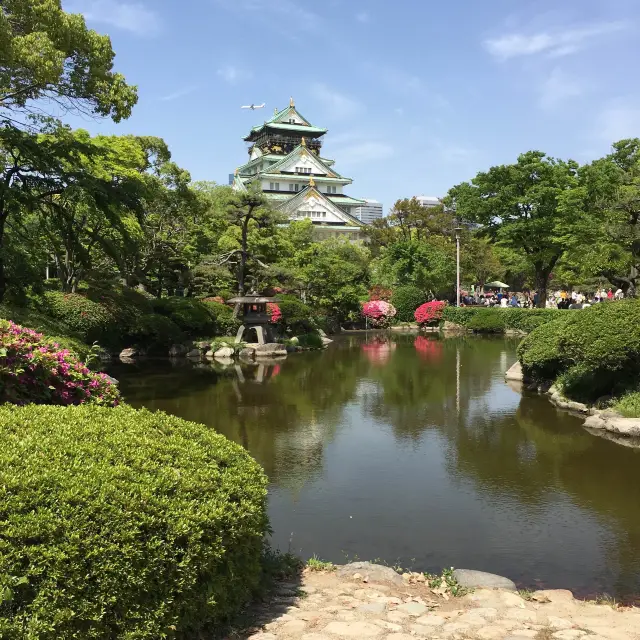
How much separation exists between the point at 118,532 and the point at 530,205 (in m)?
32.3

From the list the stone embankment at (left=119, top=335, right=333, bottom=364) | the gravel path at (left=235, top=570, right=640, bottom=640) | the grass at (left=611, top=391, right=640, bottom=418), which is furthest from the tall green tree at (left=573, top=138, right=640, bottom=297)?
the gravel path at (left=235, top=570, right=640, bottom=640)

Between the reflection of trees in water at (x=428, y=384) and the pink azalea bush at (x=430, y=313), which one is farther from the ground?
the pink azalea bush at (x=430, y=313)

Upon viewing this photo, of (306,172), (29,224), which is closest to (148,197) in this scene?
(29,224)

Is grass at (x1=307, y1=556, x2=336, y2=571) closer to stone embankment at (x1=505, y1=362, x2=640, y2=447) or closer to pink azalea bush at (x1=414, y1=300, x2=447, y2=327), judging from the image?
stone embankment at (x1=505, y1=362, x2=640, y2=447)

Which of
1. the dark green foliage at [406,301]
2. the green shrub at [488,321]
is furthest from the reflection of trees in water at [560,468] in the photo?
the dark green foliage at [406,301]

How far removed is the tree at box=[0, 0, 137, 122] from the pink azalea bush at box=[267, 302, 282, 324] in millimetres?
12346

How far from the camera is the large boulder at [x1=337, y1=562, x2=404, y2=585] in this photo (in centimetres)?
470

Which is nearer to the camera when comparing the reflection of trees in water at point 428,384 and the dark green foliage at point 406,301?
the reflection of trees in water at point 428,384

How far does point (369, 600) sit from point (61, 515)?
2.17 m

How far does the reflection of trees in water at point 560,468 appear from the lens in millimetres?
6391

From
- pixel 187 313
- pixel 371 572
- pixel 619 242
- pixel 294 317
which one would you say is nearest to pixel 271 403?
pixel 371 572

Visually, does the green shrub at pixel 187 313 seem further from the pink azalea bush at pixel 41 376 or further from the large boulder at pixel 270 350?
the pink azalea bush at pixel 41 376

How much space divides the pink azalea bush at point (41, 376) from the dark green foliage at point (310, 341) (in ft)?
64.4

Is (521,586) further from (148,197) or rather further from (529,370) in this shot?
(148,197)
